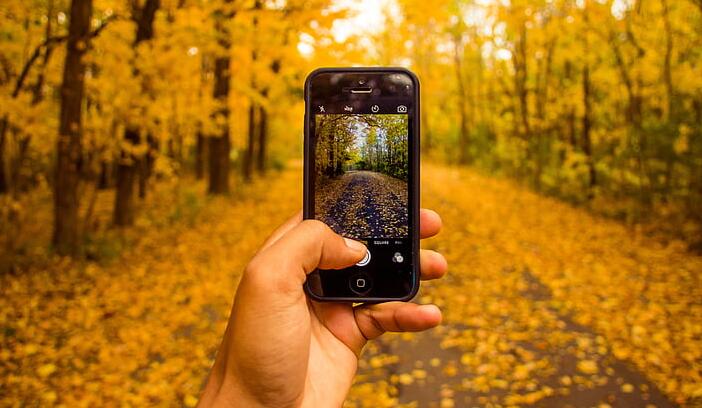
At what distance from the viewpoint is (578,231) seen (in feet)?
37.7

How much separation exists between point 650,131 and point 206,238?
9.31 meters

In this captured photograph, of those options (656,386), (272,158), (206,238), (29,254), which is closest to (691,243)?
(656,386)

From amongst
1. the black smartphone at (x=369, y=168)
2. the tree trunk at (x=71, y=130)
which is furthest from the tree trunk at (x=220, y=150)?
the black smartphone at (x=369, y=168)

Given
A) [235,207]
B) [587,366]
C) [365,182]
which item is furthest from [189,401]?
[235,207]

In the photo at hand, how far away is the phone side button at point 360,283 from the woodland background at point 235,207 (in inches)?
106

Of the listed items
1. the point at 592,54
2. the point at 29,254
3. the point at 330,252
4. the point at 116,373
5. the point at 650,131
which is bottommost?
the point at 116,373

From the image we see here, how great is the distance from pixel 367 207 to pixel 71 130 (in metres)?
7.70

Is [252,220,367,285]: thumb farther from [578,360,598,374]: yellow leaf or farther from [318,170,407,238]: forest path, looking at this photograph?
[578,360,598,374]: yellow leaf

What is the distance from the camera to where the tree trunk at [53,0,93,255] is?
8500 mm

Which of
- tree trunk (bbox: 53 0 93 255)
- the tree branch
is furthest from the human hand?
tree trunk (bbox: 53 0 93 255)

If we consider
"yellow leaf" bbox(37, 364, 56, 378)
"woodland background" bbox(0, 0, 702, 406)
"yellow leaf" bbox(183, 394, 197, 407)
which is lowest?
"yellow leaf" bbox(183, 394, 197, 407)

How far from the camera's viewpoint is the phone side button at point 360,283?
93.8 inches

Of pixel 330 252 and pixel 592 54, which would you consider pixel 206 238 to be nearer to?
pixel 330 252

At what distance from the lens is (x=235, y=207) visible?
50.5 ft
